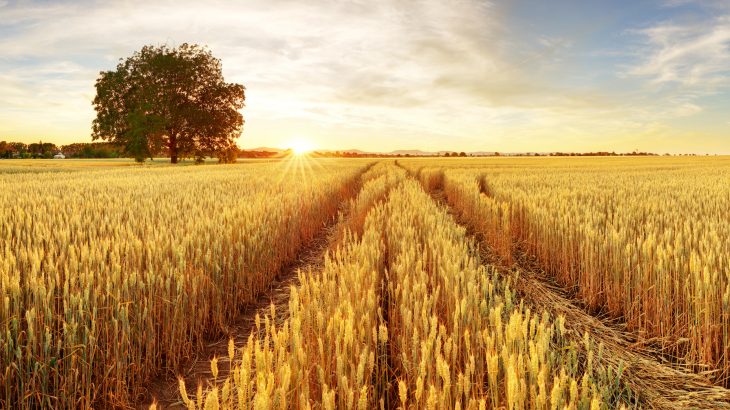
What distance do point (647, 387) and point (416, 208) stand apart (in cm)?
422

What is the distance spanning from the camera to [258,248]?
5355 mm

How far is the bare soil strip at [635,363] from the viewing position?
2.90 metres

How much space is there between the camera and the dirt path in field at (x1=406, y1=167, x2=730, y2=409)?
2902 millimetres

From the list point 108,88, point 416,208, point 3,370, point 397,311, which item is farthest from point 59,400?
point 108,88

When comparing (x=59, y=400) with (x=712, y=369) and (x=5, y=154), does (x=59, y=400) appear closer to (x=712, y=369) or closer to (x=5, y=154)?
(x=712, y=369)

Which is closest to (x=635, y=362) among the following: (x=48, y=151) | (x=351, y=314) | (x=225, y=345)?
(x=351, y=314)

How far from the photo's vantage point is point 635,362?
137 inches

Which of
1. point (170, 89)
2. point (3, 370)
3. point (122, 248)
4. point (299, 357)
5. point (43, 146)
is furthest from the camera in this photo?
point (43, 146)

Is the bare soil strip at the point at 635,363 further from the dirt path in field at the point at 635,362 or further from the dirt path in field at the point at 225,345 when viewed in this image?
the dirt path in field at the point at 225,345

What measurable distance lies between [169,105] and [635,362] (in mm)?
42874

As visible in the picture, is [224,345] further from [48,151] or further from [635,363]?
[48,151]

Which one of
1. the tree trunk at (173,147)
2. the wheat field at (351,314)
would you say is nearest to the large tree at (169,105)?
the tree trunk at (173,147)

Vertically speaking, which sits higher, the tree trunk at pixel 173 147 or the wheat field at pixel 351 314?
the tree trunk at pixel 173 147

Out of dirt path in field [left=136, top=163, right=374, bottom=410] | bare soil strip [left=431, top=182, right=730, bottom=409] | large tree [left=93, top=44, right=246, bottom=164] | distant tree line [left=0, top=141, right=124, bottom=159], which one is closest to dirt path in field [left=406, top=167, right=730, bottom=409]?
bare soil strip [left=431, top=182, right=730, bottom=409]
